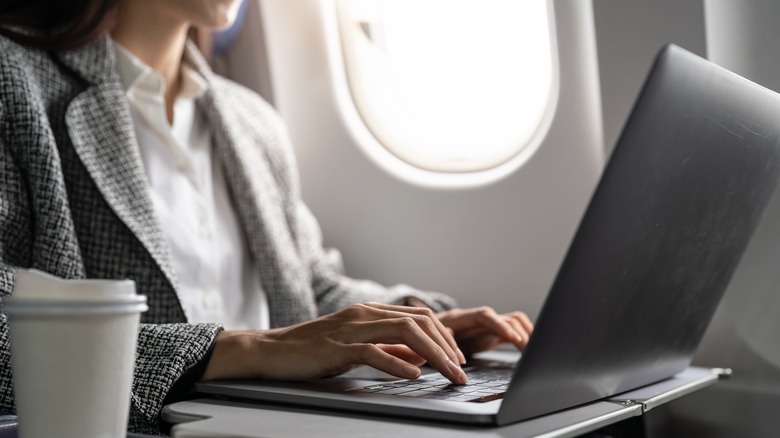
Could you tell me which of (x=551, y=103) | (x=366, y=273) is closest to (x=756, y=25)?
(x=551, y=103)

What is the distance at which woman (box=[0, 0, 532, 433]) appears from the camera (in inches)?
32.0

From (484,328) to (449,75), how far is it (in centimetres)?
57

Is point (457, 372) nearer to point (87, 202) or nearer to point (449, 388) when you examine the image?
point (449, 388)

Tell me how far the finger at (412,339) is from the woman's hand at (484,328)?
254 mm

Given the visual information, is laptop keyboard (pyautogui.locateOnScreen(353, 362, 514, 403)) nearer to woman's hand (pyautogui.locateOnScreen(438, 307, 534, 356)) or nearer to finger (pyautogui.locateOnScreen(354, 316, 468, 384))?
finger (pyautogui.locateOnScreen(354, 316, 468, 384))

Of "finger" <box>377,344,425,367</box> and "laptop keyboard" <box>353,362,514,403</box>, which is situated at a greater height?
"finger" <box>377,344,425,367</box>

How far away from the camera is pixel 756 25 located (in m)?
1.08

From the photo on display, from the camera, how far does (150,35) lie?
1338 millimetres

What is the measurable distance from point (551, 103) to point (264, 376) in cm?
68

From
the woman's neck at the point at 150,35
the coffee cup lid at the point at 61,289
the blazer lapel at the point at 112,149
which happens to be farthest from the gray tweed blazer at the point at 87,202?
the coffee cup lid at the point at 61,289

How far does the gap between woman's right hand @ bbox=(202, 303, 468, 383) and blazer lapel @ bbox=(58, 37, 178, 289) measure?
0.28 m

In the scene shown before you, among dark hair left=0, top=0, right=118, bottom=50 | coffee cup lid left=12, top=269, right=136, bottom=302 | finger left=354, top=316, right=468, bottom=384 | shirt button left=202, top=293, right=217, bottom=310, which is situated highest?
dark hair left=0, top=0, right=118, bottom=50

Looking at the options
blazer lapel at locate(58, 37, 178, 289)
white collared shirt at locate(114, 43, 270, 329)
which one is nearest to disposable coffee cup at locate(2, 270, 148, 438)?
blazer lapel at locate(58, 37, 178, 289)

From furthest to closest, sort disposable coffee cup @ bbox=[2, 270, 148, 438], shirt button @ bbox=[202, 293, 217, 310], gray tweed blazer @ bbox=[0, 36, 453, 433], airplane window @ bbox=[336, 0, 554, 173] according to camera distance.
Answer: airplane window @ bbox=[336, 0, 554, 173], shirt button @ bbox=[202, 293, 217, 310], gray tweed blazer @ bbox=[0, 36, 453, 433], disposable coffee cup @ bbox=[2, 270, 148, 438]
